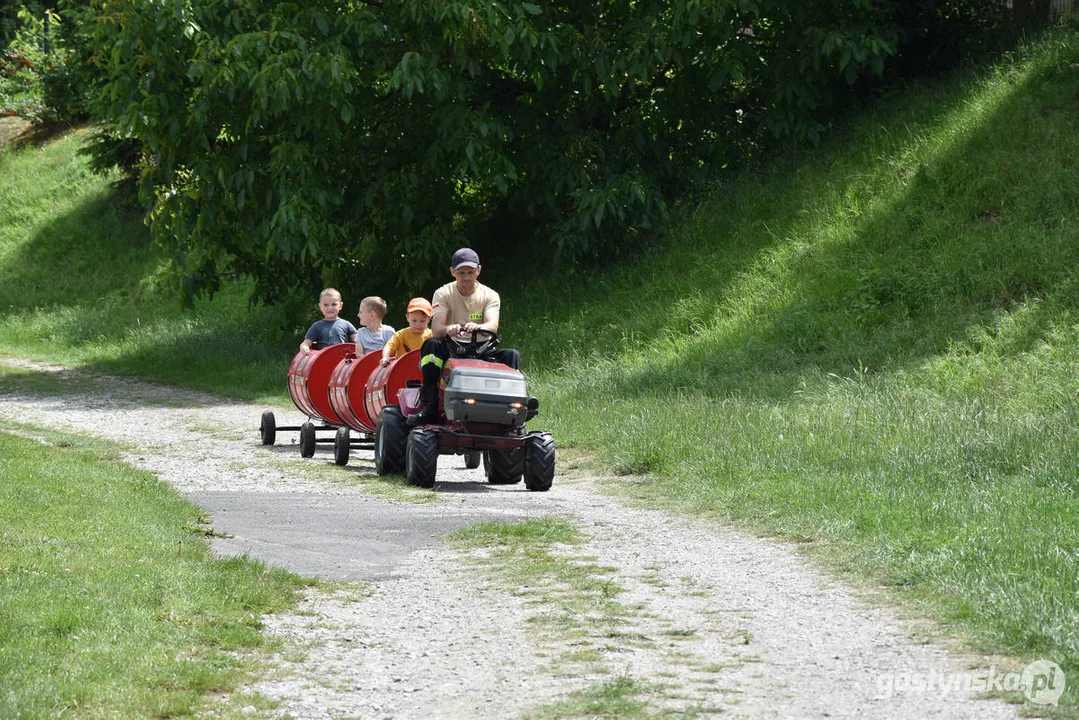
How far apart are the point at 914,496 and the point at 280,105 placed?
42.8 ft

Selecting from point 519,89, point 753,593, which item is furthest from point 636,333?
point 753,593

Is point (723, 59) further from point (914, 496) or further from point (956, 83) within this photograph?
point (914, 496)

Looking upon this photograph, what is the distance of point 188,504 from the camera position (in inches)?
399

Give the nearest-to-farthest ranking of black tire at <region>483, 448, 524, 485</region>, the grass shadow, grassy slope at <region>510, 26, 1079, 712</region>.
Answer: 1. grassy slope at <region>510, 26, 1079, 712</region>
2. black tire at <region>483, 448, 524, 485</region>
3. the grass shadow

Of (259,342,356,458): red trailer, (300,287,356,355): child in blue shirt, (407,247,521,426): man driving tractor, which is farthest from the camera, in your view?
(300,287,356,355): child in blue shirt

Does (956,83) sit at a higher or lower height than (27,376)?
higher

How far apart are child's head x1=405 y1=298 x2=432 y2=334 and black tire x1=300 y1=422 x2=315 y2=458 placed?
1.91 meters

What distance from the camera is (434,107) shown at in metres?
22.5

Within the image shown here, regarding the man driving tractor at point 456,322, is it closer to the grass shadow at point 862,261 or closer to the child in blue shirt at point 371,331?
the child in blue shirt at point 371,331

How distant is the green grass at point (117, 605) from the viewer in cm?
533

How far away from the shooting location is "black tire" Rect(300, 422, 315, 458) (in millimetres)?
14469

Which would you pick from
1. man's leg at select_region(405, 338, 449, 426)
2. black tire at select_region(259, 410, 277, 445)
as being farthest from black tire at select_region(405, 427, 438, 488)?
black tire at select_region(259, 410, 277, 445)

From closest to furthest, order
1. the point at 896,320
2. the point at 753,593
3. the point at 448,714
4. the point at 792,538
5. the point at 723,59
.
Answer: the point at 448,714
the point at 753,593
the point at 792,538
the point at 896,320
the point at 723,59

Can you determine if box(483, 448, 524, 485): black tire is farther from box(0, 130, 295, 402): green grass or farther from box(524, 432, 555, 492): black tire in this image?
box(0, 130, 295, 402): green grass
